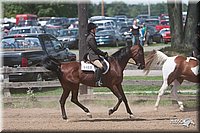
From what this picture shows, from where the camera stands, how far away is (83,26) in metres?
17.3

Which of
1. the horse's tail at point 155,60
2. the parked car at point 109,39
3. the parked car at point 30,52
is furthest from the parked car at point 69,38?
the horse's tail at point 155,60

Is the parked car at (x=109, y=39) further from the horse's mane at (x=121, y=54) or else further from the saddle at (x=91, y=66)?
the saddle at (x=91, y=66)

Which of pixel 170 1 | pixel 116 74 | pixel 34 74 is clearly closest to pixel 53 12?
pixel 170 1

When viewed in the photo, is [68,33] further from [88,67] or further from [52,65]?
[88,67]

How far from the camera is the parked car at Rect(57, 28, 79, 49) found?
4197 centimetres

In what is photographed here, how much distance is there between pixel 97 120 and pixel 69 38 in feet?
95.8

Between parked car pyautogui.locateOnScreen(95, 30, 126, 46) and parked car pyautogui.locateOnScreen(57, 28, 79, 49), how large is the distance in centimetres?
189

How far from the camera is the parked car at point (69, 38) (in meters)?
42.0

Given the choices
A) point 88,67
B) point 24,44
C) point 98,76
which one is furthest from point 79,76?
point 24,44

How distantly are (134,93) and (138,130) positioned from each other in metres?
5.67

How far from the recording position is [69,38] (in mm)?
42562

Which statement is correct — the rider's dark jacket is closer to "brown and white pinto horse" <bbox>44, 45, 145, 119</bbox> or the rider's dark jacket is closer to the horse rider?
the horse rider

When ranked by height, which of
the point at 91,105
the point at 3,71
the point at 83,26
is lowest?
the point at 91,105

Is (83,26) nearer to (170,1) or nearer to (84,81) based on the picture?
(84,81)
